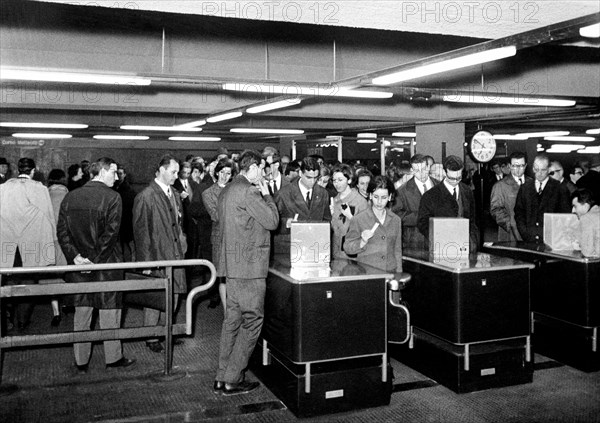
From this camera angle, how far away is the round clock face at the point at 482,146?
11102 mm

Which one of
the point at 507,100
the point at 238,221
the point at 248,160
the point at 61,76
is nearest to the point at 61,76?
the point at 61,76

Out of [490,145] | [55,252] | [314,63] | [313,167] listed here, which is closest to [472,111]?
[490,145]

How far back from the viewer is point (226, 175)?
236 inches

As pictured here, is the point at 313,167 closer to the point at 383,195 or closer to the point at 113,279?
the point at 383,195

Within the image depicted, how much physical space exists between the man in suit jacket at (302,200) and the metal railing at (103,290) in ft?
4.81

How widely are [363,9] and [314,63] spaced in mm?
3546

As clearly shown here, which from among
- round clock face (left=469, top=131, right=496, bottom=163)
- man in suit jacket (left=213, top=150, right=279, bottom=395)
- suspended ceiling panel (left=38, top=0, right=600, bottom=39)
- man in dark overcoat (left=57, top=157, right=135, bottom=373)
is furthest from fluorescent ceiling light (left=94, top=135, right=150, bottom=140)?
suspended ceiling panel (left=38, top=0, right=600, bottom=39)

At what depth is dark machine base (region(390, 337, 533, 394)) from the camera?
4449mm

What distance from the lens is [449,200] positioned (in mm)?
5352

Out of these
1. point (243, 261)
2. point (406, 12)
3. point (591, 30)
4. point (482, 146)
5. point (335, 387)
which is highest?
A: point (406, 12)

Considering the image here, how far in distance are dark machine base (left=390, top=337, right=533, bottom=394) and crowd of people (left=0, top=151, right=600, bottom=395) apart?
0.80 meters

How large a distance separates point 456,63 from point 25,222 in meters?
4.28

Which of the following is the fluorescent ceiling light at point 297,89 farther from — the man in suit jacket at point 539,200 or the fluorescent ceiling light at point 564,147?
the fluorescent ceiling light at point 564,147

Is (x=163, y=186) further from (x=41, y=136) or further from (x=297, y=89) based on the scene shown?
(x=41, y=136)
